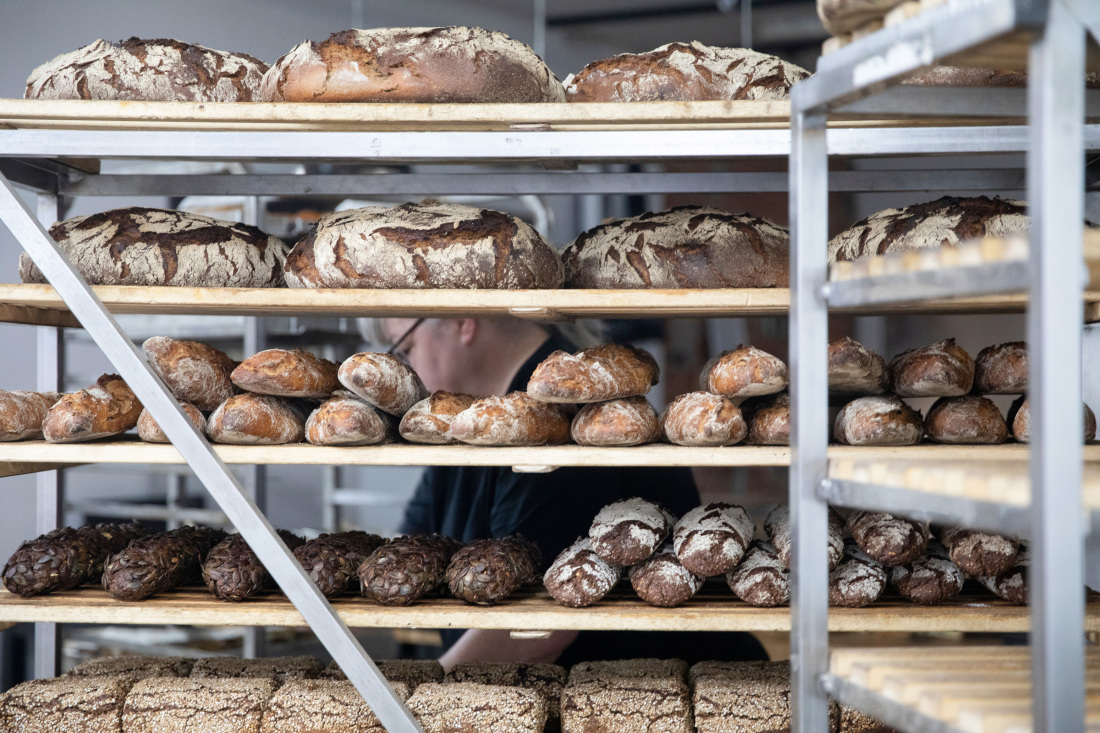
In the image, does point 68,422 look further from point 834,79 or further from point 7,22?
point 7,22

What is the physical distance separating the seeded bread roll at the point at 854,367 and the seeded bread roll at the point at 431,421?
2.62ft

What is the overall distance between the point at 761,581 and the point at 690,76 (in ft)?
3.54

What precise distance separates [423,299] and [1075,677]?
1.23 m

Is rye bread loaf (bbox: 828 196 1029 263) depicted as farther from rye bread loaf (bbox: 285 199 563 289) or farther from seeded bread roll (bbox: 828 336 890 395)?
rye bread loaf (bbox: 285 199 563 289)

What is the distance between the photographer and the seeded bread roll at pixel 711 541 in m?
1.72

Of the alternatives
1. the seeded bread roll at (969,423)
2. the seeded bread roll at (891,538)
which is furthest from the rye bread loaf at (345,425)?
the seeded bread roll at (969,423)

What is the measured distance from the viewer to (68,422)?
1753 mm

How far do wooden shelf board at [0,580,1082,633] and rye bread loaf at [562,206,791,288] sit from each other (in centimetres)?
69

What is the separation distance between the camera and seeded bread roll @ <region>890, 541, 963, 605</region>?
5.57 feet

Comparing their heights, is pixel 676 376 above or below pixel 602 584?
above

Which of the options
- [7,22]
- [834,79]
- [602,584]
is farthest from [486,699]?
[7,22]

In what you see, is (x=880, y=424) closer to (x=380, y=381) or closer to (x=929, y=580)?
(x=929, y=580)

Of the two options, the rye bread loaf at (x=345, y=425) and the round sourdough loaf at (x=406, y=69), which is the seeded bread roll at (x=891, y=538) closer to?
the rye bread loaf at (x=345, y=425)

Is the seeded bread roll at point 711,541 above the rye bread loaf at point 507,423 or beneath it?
beneath
